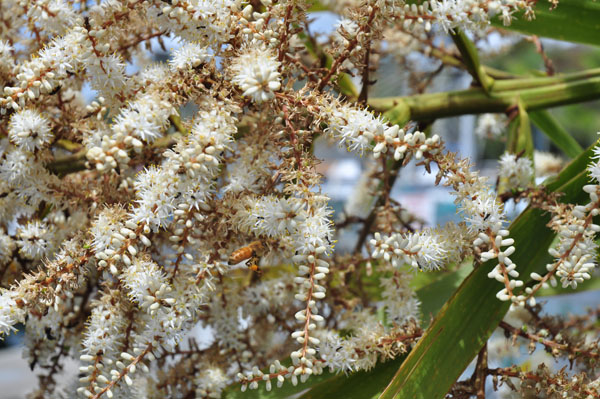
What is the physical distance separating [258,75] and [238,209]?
0.14m

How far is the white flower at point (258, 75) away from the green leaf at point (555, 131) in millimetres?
611

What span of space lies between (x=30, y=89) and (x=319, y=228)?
36cm

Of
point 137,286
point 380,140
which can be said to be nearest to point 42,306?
point 137,286

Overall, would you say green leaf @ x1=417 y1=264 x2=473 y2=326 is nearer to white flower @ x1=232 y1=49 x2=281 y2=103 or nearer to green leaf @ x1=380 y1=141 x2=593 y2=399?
green leaf @ x1=380 y1=141 x2=593 y2=399

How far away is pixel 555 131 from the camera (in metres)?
1.01

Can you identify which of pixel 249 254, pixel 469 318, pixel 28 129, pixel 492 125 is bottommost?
pixel 492 125

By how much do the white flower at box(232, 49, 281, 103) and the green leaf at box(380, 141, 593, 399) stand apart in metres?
0.31

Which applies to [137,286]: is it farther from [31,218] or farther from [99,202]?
[31,218]

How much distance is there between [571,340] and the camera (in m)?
0.68

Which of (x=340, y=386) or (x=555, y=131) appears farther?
(x=555, y=131)

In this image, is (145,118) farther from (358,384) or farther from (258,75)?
(358,384)

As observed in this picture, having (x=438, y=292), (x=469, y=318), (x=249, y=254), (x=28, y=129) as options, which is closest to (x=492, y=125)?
(x=438, y=292)

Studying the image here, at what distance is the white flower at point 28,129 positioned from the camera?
64 centimetres

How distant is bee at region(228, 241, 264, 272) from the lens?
608 millimetres
